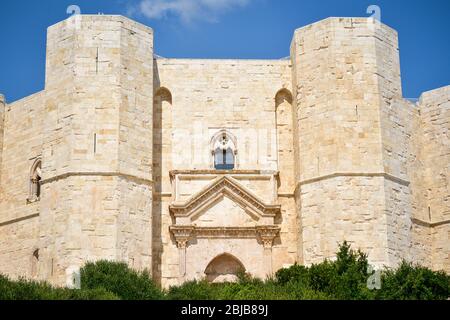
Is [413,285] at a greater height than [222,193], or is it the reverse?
[222,193]

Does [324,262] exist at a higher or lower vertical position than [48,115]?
lower

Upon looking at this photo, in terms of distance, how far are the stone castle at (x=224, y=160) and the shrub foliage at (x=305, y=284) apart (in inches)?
45.4

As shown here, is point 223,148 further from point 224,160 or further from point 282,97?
point 282,97

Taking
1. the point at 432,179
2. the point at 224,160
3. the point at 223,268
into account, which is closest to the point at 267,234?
the point at 223,268

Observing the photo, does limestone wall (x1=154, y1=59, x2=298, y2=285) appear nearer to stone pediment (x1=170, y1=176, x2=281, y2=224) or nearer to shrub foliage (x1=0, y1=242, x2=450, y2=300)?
stone pediment (x1=170, y1=176, x2=281, y2=224)

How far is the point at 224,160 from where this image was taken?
24.9 meters

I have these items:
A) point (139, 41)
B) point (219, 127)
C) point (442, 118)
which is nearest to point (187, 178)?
point (219, 127)

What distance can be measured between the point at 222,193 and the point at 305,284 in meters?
4.25

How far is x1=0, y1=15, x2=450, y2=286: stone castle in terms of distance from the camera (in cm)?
2275

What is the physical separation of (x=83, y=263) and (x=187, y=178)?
368 cm

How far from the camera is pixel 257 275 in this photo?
78.1 feet

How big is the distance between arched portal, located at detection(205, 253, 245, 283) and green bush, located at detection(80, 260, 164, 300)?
115 inches


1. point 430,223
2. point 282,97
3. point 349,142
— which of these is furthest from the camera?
point 430,223

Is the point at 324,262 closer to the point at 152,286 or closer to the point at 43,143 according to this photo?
the point at 152,286
